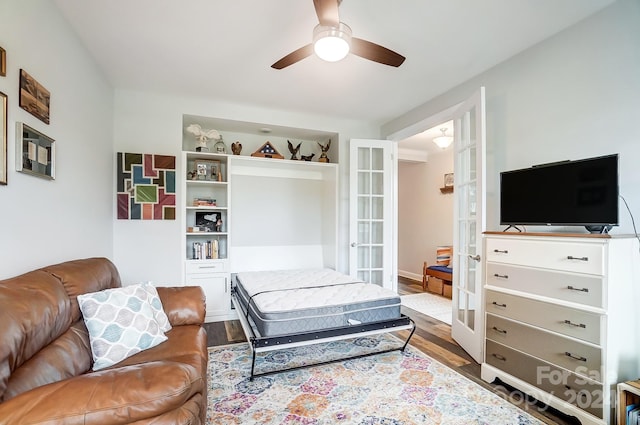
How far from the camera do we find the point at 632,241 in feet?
5.87

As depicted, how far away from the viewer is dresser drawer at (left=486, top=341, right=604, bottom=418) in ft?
5.70

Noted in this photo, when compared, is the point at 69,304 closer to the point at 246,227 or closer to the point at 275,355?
the point at 275,355

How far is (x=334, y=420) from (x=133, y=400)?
1.35 metres

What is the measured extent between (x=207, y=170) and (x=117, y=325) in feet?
8.32

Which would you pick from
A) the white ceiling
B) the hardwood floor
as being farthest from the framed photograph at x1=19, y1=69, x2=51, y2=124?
the hardwood floor

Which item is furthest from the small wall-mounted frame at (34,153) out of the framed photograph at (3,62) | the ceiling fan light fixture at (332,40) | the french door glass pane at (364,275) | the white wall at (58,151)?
the french door glass pane at (364,275)

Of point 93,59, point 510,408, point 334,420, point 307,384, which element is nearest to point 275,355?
point 307,384

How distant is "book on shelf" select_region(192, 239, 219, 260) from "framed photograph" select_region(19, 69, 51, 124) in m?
2.10

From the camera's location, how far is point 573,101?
2.28 m

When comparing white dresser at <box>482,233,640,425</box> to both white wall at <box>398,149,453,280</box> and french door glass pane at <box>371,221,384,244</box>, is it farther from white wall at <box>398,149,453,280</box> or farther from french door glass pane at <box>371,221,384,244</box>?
white wall at <box>398,149,453,280</box>

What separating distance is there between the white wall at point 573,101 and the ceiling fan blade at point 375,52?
1.24 meters

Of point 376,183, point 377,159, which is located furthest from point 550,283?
point 377,159

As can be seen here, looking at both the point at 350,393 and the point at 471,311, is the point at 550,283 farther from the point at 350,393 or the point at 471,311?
the point at 350,393

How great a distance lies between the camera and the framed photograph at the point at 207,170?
395 centimetres
